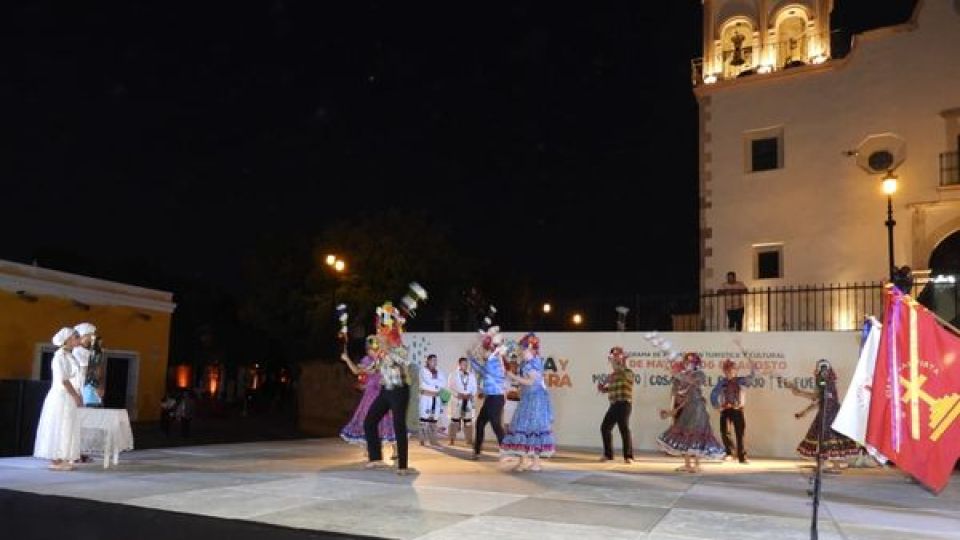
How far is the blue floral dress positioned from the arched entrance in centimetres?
826

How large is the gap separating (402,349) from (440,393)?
6069 mm

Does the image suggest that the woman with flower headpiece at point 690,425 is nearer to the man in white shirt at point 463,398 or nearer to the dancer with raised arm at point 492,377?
the dancer with raised arm at point 492,377

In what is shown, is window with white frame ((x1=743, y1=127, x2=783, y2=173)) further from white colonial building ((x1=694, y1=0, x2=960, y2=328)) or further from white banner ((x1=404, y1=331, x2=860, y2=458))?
→ white banner ((x1=404, y1=331, x2=860, y2=458))

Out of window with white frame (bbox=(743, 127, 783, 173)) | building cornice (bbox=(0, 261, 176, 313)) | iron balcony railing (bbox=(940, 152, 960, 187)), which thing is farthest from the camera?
building cornice (bbox=(0, 261, 176, 313))

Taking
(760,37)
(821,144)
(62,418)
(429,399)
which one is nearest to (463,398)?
(429,399)

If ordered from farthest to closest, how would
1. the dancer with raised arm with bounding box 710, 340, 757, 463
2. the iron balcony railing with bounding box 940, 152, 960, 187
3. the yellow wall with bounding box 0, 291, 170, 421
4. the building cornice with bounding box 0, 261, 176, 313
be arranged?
the building cornice with bounding box 0, 261, 176, 313
the yellow wall with bounding box 0, 291, 170, 421
the iron balcony railing with bounding box 940, 152, 960, 187
the dancer with raised arm with bounding box 710, 340, 757, 463

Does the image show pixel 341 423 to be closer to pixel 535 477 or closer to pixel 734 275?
pixel 734 275

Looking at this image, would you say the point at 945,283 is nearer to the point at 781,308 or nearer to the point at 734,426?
the point at 781,308

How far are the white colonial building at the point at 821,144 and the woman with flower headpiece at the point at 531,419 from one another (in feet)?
31.3

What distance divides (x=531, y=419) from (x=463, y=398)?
203 inches

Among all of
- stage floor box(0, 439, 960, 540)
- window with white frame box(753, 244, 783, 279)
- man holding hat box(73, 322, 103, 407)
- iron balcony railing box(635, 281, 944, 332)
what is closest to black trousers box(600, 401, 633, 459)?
stage floor box(0, 439, 960, 540)

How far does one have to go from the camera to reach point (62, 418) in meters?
10.6

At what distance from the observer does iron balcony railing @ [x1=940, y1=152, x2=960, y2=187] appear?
19125 mm

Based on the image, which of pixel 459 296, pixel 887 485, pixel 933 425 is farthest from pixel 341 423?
pixel 933 425
